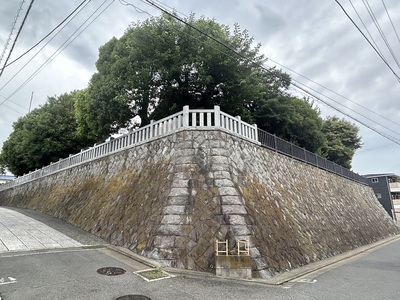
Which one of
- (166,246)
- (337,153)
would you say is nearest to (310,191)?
(166,246)

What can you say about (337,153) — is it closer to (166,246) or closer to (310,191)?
(310,191)

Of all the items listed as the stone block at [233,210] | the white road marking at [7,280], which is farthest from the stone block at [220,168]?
the white road marking at [7,280]

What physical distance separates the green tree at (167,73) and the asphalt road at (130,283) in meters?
7.89

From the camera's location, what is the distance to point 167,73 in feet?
37.2

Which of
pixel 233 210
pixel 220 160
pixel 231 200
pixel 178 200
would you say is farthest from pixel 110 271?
pixel 220 160

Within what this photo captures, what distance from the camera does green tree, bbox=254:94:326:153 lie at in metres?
17.2

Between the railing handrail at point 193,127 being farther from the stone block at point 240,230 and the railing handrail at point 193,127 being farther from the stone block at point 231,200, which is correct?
the stone block at point 240,230

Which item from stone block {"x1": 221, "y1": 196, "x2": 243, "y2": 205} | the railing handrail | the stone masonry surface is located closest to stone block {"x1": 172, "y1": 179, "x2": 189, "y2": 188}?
the stone masonry surface

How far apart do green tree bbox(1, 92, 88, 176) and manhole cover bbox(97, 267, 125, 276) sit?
53.8ft

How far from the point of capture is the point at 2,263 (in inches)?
214

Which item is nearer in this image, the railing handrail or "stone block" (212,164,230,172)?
"stone block" (212,164,230,172)

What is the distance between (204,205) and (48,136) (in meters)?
19.3

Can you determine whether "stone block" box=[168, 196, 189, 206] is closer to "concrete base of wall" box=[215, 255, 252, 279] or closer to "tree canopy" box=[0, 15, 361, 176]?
"concrete base of wall" box=[215, 255, 252, 279]

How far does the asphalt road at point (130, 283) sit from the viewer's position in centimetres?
421
